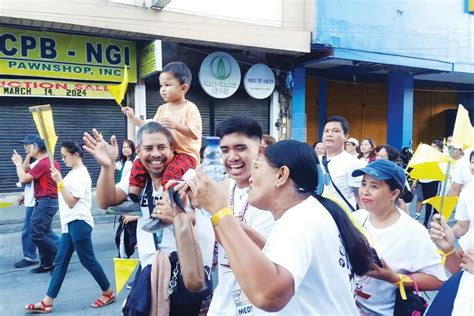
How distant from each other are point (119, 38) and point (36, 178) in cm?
532

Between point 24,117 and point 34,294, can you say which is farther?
point 24,117

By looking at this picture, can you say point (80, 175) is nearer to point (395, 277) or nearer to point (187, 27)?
point (395, 277)

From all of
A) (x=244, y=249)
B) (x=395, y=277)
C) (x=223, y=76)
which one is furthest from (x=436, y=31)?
(x=244, y=249)

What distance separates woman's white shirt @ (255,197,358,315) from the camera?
1.27 meters

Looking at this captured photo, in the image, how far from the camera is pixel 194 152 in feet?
9.30

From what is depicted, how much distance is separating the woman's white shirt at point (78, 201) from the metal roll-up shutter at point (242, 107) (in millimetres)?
7116

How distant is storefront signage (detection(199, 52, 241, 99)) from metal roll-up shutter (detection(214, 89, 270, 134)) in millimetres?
460

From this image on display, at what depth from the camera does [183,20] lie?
373 inches

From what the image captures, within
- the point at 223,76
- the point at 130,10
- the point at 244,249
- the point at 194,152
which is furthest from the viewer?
the point at 223,76

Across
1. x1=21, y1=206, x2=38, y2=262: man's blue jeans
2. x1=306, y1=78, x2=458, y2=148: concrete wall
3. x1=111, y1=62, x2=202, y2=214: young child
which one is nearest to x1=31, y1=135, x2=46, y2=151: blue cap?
x1=21, y1=206, x2=38, y2=262: man's blue jeans

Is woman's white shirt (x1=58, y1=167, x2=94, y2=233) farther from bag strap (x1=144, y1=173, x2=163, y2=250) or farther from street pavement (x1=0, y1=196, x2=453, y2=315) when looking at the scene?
bag strap (x1=144, y1=173, x2=163, y2=250)

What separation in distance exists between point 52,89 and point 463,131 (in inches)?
346

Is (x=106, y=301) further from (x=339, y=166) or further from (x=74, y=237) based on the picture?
(x=339, y=166)

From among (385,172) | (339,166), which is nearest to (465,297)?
(385,172)
